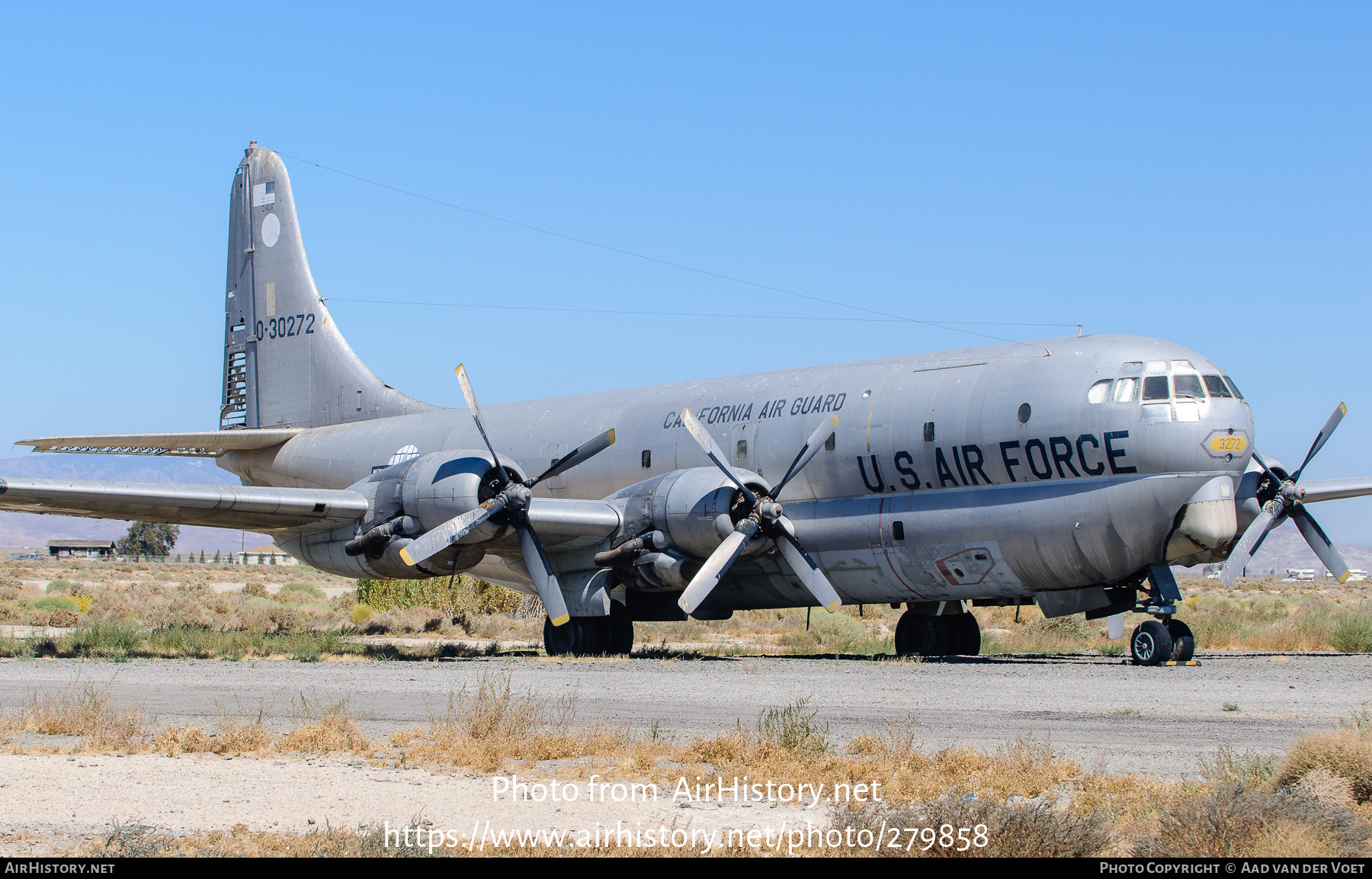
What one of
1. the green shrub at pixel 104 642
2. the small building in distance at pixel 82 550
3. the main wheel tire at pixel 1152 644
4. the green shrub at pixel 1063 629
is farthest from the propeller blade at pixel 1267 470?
the small building in distance at pixel 82 550

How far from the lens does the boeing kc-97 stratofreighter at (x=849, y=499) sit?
18.5 metres

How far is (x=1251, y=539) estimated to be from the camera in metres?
20.1

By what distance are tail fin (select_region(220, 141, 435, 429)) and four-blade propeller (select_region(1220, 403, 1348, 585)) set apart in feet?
58.4

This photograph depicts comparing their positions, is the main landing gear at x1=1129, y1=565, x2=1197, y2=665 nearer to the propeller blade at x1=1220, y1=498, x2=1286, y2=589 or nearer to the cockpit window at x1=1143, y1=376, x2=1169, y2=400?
the propeller blade at x1=1220, y1=498, x2=1286, y2=589

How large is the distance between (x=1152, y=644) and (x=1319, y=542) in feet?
15.4

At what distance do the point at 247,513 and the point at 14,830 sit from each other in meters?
15.1

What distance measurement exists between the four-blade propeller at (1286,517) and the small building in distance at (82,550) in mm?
117365

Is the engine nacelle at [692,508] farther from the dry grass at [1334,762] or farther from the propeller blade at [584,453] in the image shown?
Answer: the dry grass at [1334,762]

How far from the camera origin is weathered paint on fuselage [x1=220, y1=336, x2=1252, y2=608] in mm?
18328

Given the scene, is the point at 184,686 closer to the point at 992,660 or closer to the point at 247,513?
the point at 247,513

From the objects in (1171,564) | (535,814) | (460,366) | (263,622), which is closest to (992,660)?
(1171,564)

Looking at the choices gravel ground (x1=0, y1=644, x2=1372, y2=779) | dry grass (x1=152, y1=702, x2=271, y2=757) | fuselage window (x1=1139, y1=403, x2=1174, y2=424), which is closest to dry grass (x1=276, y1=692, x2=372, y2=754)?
dry grass (x1=152, y1=702, x2=271, y2=757)

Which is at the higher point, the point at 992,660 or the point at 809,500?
the point at 809,500

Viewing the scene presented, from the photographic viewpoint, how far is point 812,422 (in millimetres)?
21672
